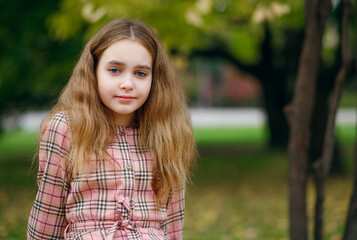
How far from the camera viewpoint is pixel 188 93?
5.70 metres

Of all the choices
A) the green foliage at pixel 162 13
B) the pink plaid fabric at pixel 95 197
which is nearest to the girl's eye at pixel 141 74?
the pink plaid fabric at pixel 95 197

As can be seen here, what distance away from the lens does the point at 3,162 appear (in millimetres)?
12531

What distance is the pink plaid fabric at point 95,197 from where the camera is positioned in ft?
6.69

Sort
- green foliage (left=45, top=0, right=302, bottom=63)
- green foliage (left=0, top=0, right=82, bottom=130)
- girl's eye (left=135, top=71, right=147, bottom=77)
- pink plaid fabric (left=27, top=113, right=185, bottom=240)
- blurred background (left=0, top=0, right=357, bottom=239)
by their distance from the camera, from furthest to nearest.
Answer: green foliage (left=0, top=0, right=82, bottom=130)
blurred background (left=0, top=0, right=357, bottom=239)
green foliage (left=45, top=0, right=302, bottom=63)
girl's eye (left=135, top=71, right=147, bottom=77)
pink plaid fabric (left=27, top=113, right=185, bottom=240)

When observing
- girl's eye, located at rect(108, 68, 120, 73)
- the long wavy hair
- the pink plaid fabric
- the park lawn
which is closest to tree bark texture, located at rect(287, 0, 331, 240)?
the park lawn

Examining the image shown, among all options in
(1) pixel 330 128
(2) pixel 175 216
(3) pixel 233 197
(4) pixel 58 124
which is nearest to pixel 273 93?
(3) pixel 233 197

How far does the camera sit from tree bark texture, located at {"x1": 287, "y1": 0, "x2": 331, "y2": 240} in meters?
3.28

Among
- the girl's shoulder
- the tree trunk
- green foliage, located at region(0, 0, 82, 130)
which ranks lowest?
the girl's shoulder

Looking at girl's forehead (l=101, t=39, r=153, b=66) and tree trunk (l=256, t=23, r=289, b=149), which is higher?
tree trunk (l=256, t=23, r=289, b=149)

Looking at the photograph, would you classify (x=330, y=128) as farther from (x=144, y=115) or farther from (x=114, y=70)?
(x=114, y=70)

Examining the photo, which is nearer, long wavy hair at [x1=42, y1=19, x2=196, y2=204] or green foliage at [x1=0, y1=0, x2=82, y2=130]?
long wavy hair at [x1=42, y1=19, x2=196, y2=204]

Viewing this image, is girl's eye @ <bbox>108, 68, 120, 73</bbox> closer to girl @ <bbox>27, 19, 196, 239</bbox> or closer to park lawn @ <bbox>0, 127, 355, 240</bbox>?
girl @ <bbox>27, 19, 196, 239</bbox>

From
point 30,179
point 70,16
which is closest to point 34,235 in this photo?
point 70,16

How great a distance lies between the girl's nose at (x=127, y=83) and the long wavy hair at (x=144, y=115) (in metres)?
0.15
